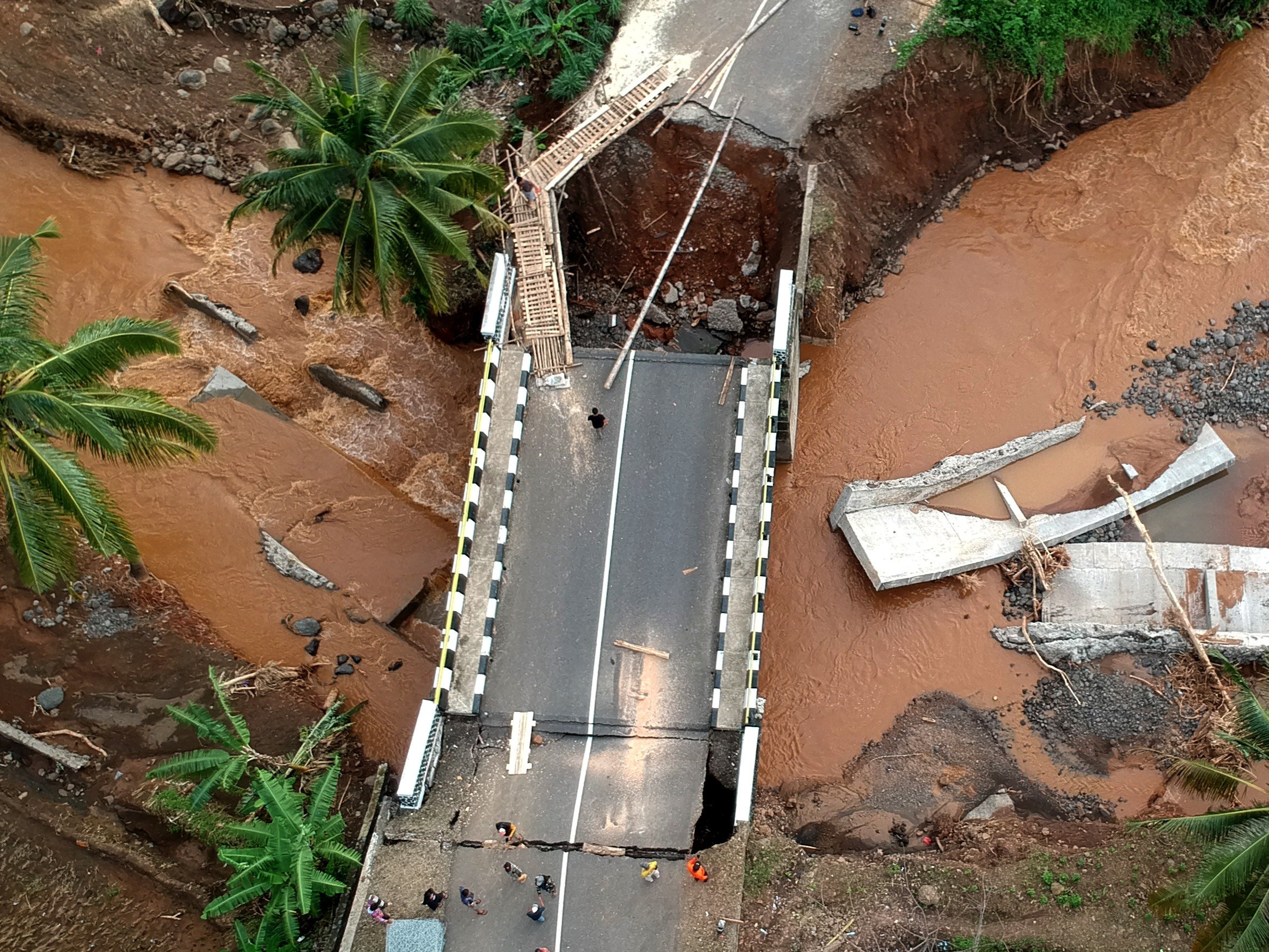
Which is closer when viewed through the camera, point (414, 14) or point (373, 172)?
point (373, 172)

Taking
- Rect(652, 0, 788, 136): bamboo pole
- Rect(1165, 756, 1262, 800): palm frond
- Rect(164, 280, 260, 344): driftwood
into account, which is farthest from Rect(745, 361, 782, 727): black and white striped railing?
Rect(164, 280, 260, 344): driftwood

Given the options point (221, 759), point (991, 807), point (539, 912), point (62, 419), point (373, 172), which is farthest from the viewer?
point (991, 807)

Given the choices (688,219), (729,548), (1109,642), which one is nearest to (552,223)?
(688,219)

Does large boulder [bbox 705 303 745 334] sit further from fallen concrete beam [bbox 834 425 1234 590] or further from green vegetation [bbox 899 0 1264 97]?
green vegetation [bbox 899 0 1264 97]

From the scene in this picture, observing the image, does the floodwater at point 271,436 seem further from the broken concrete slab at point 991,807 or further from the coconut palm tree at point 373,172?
the broken concrete slab at point 991,807

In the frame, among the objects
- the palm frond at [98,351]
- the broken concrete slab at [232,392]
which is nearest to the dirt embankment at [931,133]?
the broken concrete slab at [232,392]

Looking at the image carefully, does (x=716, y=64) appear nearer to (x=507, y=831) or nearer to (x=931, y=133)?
(x=931, y=133)
